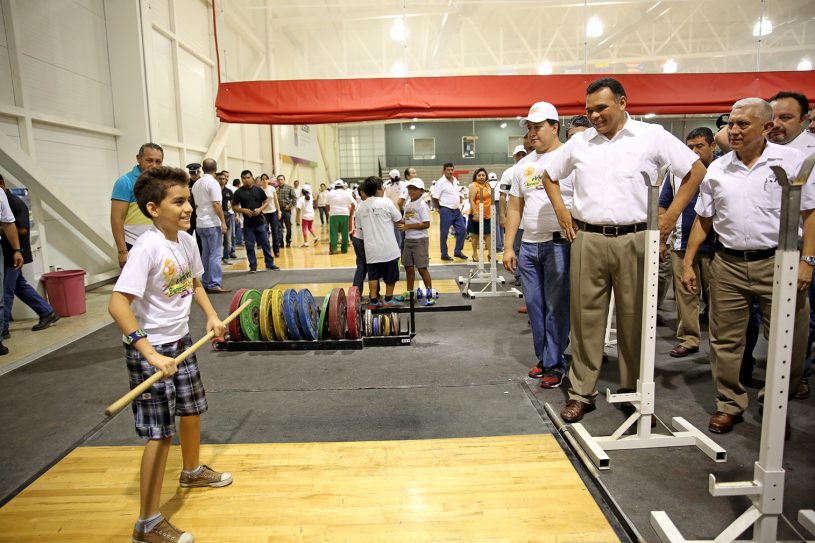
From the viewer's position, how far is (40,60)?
6.82 meters

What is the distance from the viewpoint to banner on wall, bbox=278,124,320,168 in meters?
18.3

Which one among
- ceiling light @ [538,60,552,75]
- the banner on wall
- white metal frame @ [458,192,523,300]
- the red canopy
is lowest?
white metal frame @ [458,192,523,300]

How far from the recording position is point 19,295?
545 cm

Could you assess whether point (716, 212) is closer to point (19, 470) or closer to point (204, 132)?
point (19, 470)

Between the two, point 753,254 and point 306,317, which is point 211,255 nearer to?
point 306,317

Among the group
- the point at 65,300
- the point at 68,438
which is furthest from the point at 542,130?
the point at 65,300

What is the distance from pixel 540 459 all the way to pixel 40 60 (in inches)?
317

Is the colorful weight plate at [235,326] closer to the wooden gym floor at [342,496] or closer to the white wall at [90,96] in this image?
the wooden gym floor at [342,496]

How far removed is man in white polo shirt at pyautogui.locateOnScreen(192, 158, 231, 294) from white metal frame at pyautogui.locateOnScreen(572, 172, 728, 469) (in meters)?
6.01

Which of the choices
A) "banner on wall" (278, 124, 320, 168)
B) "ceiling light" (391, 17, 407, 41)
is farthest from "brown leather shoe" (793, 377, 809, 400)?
"banner on wall" (278, 124, 320, 168)

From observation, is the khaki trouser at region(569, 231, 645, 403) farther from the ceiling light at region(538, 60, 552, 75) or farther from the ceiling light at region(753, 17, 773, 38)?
the ceiling light at region(753, 17, 773, 38)

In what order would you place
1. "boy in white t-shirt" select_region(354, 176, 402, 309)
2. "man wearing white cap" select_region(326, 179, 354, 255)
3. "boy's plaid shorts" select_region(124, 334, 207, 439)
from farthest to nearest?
"man wearing white cap" select_region(326, 179, 354, 255) → "boy in white t-shirt" select_region(354, 176, 402, 309) → "boy's plaid shorts" select_region(124, 334, 207, 439)

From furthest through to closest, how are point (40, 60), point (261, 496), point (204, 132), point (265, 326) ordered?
1. point (204, 132)
2. point (40, 60)
3. point (265, 326)
4. point (261, 496)

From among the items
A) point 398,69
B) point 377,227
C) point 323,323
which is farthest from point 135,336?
point 398,69
